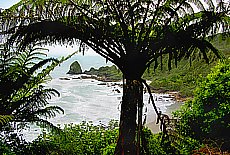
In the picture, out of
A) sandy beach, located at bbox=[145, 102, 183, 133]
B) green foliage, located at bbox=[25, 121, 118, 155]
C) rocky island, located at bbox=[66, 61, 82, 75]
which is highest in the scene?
rocky island, located at bbox=[66, 61, 82, 75]

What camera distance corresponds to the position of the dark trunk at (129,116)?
3287mm

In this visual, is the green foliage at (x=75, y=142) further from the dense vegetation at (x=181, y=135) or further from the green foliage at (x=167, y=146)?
the green foliage at (x=167, y=146)

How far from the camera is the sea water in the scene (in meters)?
6.20

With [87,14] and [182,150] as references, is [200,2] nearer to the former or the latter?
[87,14]

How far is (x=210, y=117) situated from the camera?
5605 millimetres

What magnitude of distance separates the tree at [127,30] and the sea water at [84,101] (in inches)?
88.3

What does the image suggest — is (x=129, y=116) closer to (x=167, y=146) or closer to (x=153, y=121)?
(x=167, y=146)

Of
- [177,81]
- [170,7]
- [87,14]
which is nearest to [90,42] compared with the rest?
[87,14]

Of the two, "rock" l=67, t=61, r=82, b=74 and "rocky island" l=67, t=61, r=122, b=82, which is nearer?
"rock" l=67, t=61, r=82, b=74

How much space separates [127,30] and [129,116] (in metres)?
0.81

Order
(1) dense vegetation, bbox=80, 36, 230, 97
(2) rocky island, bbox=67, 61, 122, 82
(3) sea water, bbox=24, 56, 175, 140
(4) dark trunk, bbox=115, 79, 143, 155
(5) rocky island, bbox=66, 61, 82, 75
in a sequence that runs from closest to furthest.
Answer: (4) dark trunk, bbox=115, 79, 143, 155 < (3) sea water, bbox=24, 56, 175, 140 < (5) rocky island, bbox=66, 61, 82, 75 < (2) rocky island, bbox=67, 61, 122, 82 < (1) dense vegetation, bbox=80, 36, 230, 97

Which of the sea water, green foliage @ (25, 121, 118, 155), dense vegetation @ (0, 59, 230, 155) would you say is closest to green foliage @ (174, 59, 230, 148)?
dense vegetation @ (0, 59, 230, 155)

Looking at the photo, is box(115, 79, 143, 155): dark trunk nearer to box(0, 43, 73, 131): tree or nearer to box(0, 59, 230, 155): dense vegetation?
box(0, 59, 230, 155): dense vegetation

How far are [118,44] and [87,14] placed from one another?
397 mm
